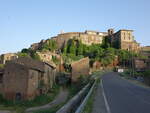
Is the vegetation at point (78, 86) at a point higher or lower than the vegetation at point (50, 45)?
lower

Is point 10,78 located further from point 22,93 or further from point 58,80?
→ point 58,80

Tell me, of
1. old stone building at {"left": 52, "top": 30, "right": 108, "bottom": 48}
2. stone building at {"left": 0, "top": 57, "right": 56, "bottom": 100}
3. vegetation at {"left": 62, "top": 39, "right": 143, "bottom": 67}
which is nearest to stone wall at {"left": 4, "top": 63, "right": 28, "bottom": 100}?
stone building at {"left": 0, "top": 57, "right": 56, "bottom": 100}

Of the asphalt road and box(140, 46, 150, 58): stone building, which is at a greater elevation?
box(140, 46, 150, 58): stone building

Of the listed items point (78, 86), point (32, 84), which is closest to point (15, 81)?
point (32, 84)

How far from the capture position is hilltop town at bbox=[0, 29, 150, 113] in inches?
1436

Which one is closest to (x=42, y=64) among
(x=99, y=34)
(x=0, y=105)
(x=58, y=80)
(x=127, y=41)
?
(x=0, y=105)

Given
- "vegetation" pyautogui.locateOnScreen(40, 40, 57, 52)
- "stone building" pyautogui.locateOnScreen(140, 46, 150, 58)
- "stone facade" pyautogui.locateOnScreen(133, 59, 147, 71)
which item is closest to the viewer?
"stone facade" pyautogui.locateOnScreen(133, 59, 147, 71)

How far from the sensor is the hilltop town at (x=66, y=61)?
120ft

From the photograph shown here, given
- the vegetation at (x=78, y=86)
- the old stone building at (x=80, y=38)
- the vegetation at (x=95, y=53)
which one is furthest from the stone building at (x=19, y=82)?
the old stone building at (x=80, y=38)

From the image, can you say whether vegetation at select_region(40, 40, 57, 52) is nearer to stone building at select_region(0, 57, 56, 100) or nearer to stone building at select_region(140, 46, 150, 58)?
stone building at select_region(140, 46, 150, 58)

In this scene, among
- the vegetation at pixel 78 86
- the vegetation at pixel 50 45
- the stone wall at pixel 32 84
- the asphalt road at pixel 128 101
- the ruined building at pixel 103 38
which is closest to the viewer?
the asphalt road at pixel 128 101

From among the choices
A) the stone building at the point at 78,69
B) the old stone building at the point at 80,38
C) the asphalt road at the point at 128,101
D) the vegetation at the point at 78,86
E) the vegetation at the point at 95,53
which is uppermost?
the old stone building at the point at 80,38

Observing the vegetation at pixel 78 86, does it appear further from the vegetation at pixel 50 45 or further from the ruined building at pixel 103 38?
the vegetation at pixel 50 45

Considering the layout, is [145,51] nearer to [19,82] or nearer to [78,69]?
[78,69]
